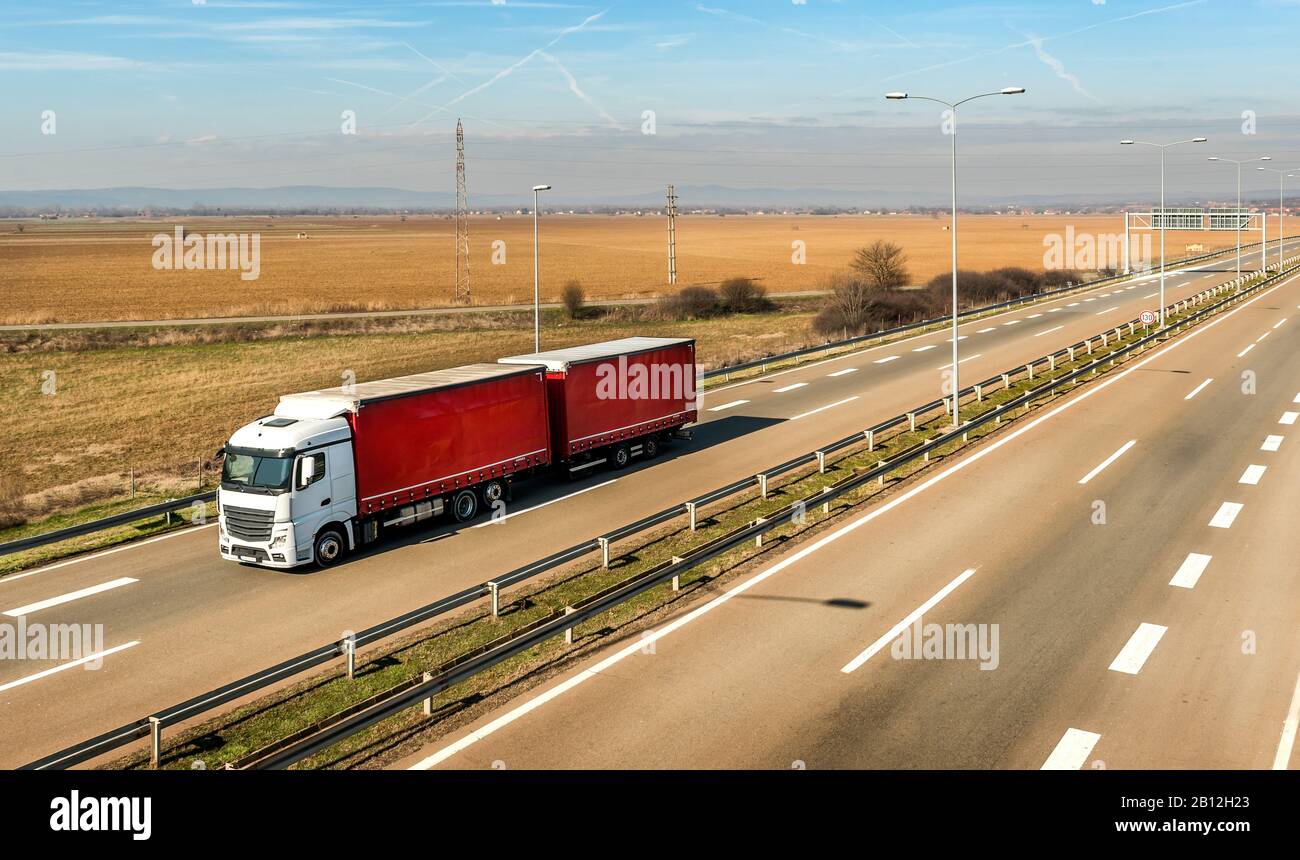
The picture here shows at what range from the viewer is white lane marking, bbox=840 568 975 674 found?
14.5 metres

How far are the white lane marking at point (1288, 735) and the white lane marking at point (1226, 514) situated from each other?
8.08 metres

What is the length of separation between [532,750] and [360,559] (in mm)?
9872

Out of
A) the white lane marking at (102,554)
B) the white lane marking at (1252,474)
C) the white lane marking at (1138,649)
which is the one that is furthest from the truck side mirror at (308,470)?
the white lane marking at (1252,474)

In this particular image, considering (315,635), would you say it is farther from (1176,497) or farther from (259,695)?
(1176,497)

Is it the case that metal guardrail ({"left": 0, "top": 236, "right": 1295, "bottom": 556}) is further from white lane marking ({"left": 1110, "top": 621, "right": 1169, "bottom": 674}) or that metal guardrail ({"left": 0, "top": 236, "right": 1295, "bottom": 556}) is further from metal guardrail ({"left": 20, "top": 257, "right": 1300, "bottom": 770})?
white lane marking ({"left": 1110, "top": 621, "right": 1169, "bottom": 674})

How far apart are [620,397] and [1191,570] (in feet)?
47.8

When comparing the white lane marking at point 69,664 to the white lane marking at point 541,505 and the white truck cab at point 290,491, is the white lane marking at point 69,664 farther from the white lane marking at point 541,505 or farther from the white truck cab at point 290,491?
the white lane marking at point 541,505

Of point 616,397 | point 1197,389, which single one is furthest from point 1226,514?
point 1197,389

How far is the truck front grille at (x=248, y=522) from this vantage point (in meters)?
19.4

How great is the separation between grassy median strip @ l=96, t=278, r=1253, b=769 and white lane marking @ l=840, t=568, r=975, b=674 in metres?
3.58

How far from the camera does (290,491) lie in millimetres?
19344

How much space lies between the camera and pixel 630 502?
24.1 m
